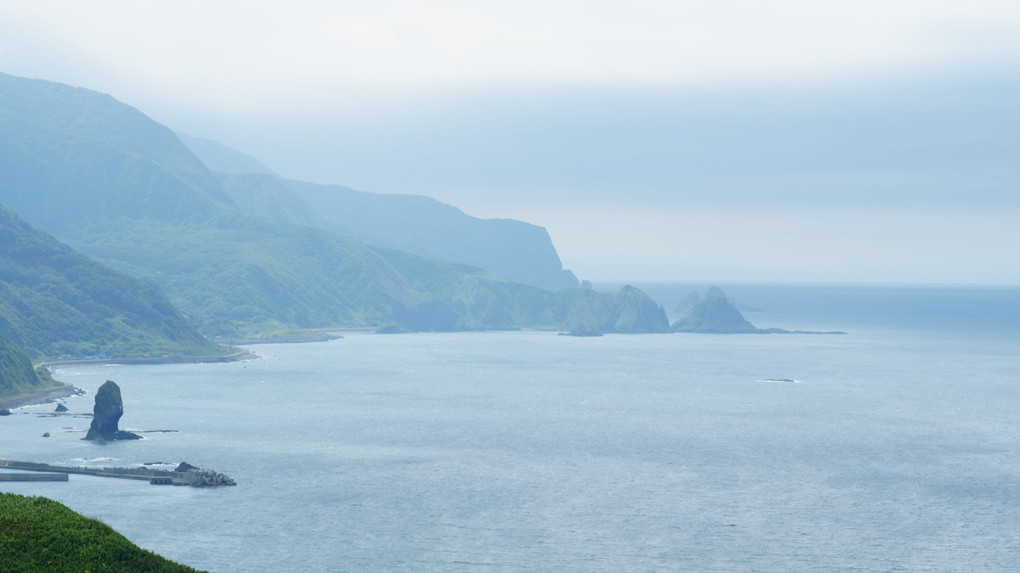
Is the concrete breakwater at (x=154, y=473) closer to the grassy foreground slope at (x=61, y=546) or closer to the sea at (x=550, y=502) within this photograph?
the sea at (x=550, y=502)

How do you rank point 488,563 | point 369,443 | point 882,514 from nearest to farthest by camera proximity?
point 488,563
point 882,514
point 369,443

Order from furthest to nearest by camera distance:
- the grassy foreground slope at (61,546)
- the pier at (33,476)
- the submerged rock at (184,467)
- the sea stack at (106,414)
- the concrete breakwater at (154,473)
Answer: the sea stack at (106,414)
the submerged rock at (184,467)
the concrete breakwater at (154,473)
the pier at (33,476)
the grassy foreground slope at (61,546)

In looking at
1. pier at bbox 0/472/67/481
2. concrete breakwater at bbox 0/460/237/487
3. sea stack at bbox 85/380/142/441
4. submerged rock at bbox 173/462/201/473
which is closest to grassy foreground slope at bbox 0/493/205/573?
concrete breakwater at bbox 0/460/237/487

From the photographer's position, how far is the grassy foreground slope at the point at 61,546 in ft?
215

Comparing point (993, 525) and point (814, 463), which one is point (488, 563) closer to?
point (993, 525)

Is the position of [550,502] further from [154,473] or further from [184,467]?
[154,473]

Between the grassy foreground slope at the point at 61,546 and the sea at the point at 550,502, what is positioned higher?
the grassy foreground slope at the point at 61,546

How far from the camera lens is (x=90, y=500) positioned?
136 meters

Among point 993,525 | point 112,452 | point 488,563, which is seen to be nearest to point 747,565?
point 488,563

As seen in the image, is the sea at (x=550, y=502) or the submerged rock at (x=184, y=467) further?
the submerged rock at (x=184, y=467)

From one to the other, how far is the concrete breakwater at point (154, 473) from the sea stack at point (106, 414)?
94.0ft

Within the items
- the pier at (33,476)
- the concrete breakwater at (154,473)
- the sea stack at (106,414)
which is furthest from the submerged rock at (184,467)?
the sea stack at (106,414)

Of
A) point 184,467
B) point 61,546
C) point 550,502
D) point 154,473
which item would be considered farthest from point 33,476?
point 61,546

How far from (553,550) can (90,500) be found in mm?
56308
